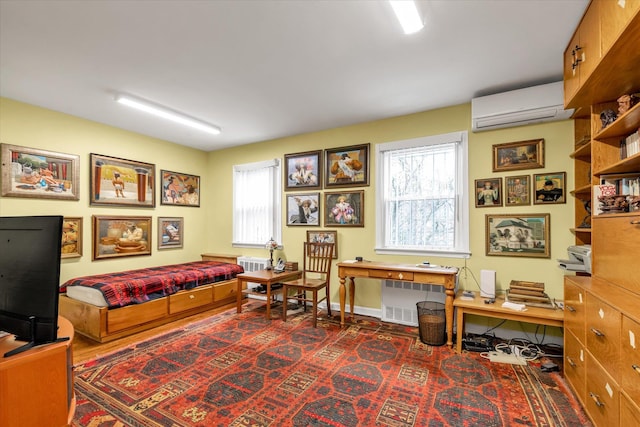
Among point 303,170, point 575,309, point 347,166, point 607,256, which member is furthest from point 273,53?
point 575,309

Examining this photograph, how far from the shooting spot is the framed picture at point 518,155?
130 inches

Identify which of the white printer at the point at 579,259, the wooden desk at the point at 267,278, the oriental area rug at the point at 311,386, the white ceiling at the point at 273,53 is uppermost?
the white ceiling at the point at 273,53

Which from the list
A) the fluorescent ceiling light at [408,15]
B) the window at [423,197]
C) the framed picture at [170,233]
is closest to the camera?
the fluorescent ceiling light at [408,15]

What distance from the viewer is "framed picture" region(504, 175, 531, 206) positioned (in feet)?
11.0

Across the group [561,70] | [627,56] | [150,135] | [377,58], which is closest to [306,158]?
[377,58]

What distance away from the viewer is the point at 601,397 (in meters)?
1.78

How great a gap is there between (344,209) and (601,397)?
329 centimetres

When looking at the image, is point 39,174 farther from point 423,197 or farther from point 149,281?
point 423,197

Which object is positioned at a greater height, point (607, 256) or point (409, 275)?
point (607, 256)

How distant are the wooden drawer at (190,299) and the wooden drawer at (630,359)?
14.6 ft

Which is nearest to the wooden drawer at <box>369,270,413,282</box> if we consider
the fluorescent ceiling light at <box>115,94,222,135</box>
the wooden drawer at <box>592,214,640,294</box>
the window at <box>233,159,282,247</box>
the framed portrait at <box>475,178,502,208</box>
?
the framed portrait at <box>475,178,502,208</box>

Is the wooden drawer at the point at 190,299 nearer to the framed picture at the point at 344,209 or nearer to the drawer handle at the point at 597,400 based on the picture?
the framed picture at the point at 344,209

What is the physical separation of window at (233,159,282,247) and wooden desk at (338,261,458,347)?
68.7 inches

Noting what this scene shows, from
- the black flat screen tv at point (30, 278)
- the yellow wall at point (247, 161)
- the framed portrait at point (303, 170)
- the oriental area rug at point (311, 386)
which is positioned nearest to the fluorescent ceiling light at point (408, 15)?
the yellow wall at point (247, 161)
